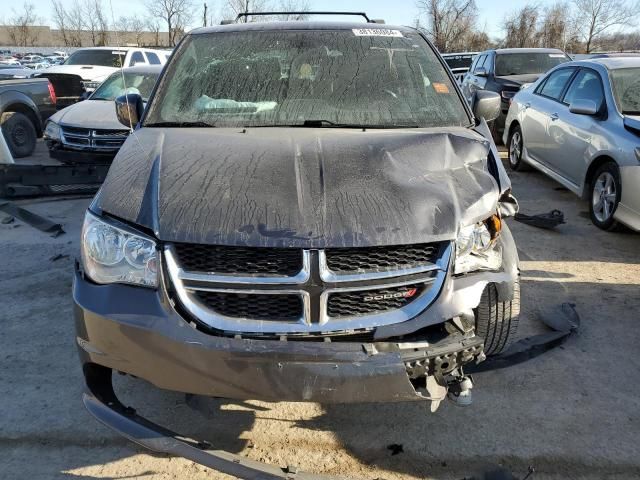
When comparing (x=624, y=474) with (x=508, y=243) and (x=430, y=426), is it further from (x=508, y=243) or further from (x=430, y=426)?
(x=508, y=243)

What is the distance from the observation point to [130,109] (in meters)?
3.78

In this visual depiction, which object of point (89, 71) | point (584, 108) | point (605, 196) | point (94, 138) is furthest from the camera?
point (89, 71)

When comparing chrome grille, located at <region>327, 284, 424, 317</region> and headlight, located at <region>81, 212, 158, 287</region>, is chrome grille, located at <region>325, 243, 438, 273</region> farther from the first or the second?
headlight, located at <region>81, 212, 158, 287</region>

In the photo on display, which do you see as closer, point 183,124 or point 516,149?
point 183,124

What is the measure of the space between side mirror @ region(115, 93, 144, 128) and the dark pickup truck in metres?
7.15

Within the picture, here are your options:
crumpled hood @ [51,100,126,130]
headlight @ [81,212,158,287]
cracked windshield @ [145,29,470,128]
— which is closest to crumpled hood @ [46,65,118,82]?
crumpled hood @ [51,100,126,130]

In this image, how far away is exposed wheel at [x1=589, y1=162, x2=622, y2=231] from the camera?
216 inches

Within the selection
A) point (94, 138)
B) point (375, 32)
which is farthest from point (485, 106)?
point (94, 138)

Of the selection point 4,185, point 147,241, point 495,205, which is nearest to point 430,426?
point 495,205

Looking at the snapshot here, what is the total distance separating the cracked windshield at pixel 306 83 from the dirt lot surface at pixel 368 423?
1540 mm

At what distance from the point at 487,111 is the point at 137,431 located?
2.95 m

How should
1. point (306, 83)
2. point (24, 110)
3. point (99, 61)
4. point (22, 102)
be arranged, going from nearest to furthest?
point (306, 83) < point (22, 102) < point (24, 110) < point (99, 61)

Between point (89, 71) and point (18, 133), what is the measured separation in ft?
13.2

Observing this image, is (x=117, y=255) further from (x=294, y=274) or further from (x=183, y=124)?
(x=183, y=124)
